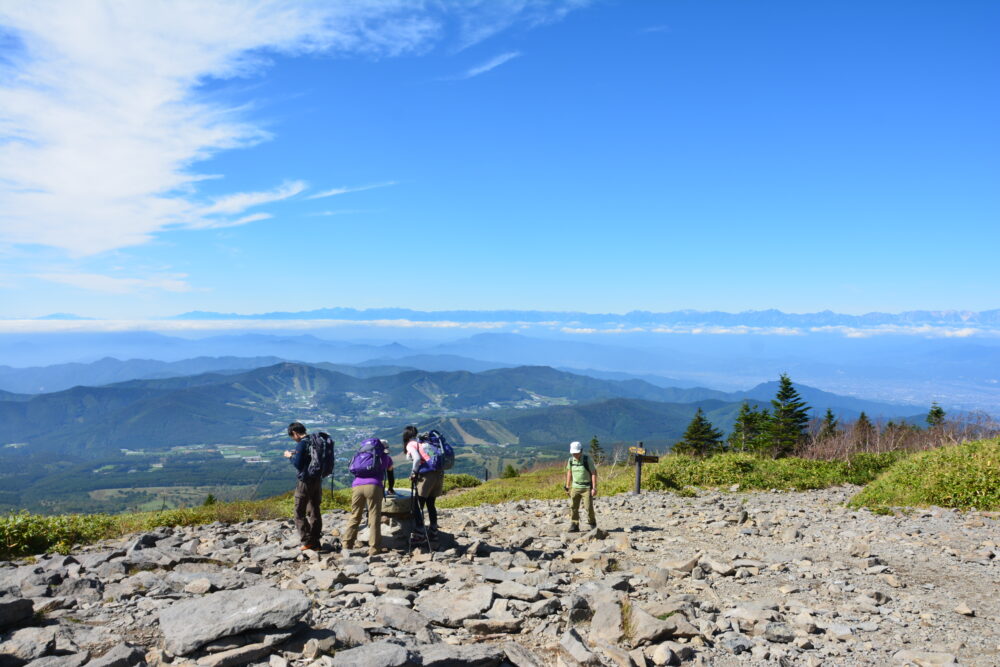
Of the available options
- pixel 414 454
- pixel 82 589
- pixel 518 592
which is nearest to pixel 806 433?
pixel 414 454

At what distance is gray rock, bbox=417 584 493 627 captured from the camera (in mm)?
7508

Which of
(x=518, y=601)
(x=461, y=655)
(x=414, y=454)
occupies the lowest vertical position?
(x=518, y=601)

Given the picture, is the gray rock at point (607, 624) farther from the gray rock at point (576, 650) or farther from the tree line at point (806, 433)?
the tree line at point (806, 433)

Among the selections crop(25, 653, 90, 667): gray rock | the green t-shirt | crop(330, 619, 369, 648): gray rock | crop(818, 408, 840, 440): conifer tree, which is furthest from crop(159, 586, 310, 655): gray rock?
crop(818, 408, 840, 440): conifer tree

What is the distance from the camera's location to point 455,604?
790 centimetres

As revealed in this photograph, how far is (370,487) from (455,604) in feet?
10.9

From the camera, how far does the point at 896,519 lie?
1495 centimetres

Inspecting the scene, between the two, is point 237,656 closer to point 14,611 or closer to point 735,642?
point 14,611

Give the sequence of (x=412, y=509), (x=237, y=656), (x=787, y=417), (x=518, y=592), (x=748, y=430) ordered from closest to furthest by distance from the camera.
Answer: (x=237, y=656), (x=518, y=592), (x=412, y=509), (x=787, y=417), (x=748, y=430)

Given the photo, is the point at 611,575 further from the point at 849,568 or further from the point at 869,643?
the point at 849,568

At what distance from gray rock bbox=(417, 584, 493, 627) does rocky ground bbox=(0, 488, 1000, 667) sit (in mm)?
29

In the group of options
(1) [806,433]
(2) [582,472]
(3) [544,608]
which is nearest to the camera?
(3) [544,608]

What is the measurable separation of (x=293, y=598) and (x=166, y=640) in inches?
52.3

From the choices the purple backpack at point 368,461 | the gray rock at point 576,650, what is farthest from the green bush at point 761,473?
the gray rock at point 576,650
